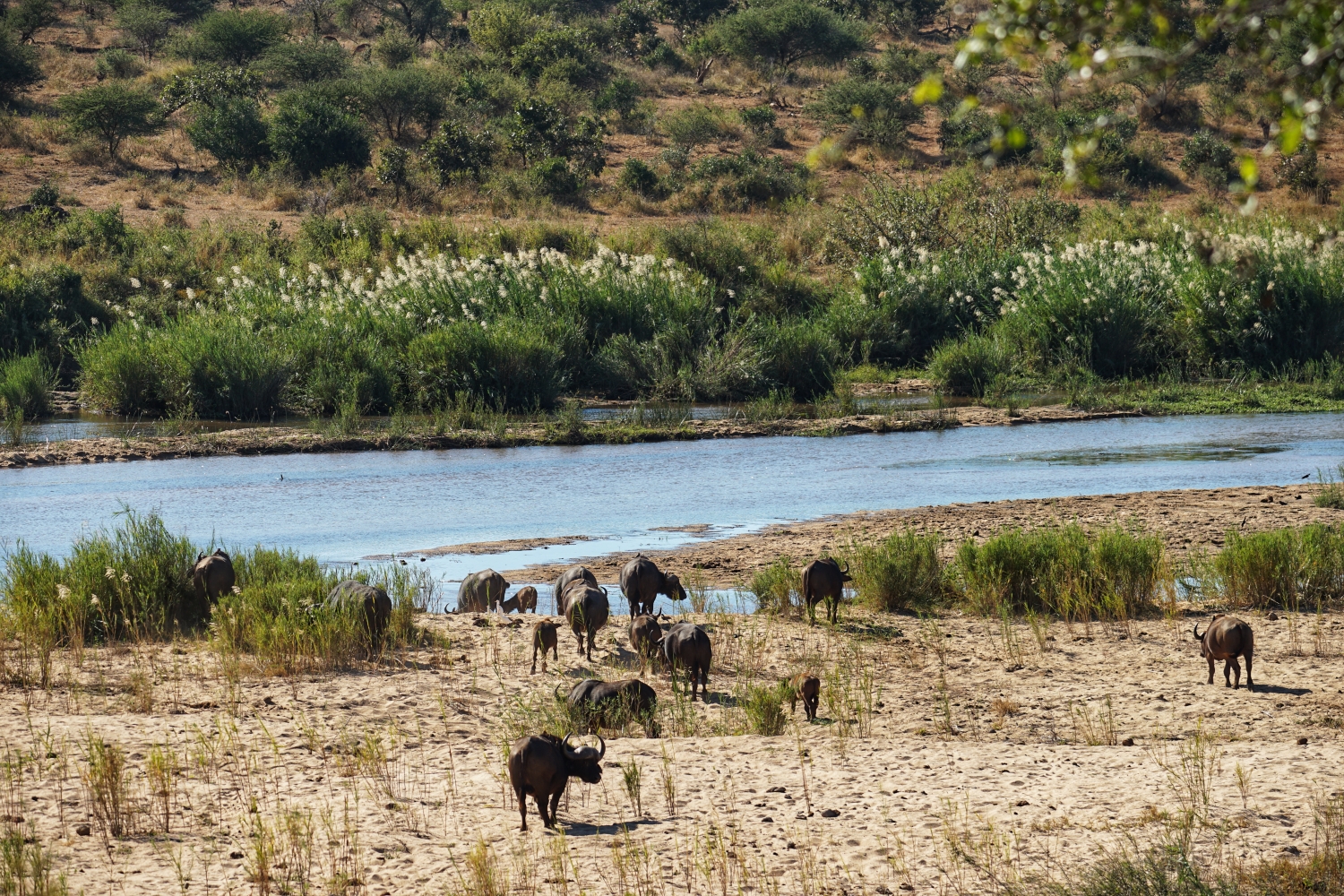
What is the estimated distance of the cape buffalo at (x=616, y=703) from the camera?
7.42m

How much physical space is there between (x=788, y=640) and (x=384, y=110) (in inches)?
1612

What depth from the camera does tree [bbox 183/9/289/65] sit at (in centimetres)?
5481

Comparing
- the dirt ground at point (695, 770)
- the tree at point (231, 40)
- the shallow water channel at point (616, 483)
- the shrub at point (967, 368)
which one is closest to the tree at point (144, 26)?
the tree at point (231, 40)

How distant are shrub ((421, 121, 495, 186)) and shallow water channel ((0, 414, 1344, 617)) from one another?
70.3 feet

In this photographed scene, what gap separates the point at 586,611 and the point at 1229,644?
12.7 ft

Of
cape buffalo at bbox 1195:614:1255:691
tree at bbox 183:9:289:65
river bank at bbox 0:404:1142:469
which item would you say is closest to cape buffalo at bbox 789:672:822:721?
cape buffalo at bbox 1195:614:1255:691

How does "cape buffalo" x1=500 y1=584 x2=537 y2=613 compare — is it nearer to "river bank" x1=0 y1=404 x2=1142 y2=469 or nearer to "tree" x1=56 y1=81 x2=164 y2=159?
"river bank" x1=0 y1=404 x2=1142 y2=469

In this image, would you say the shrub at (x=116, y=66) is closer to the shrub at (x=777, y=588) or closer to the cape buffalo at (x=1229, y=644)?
the shrub at (x=777, y=588)

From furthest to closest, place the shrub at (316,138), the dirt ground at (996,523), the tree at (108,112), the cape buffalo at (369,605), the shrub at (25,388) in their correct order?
the tree at (108,112), the shrub at (316,138), the shrub at (25,388), the dirt ground at (996,523), the cape buffalo at (369,605)

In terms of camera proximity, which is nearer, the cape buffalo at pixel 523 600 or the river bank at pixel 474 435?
the cape buffalo at pixel 523 600

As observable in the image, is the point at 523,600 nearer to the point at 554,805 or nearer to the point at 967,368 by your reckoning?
the point at 554,805

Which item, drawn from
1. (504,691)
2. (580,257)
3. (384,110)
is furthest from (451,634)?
(384,110)

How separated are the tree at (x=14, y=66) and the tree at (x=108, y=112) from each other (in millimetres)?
5414

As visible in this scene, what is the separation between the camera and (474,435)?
73.9 feet
